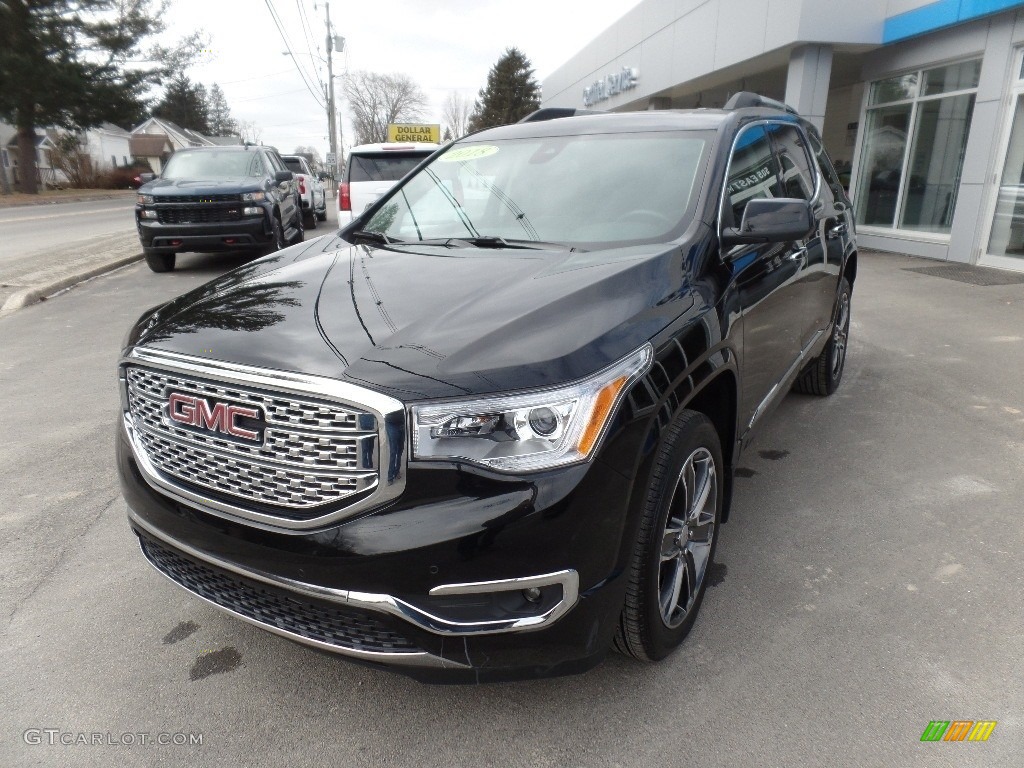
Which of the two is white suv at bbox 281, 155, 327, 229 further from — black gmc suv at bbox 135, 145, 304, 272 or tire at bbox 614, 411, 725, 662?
tire at bbox 614, 411, 725, 662

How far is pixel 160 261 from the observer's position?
11.1m

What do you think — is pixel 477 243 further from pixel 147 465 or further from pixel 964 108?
pixel 964 108

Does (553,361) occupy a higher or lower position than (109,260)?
higher

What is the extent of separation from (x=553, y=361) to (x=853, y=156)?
50.5 ft

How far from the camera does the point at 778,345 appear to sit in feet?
11.3

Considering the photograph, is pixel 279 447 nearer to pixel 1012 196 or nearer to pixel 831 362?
pixel 831 362

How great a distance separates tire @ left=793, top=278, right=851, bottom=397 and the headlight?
3500 millimetres

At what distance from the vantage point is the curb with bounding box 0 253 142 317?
842 centimetres

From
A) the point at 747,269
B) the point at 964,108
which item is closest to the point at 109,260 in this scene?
the point at 747,269

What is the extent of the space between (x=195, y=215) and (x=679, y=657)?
1005 centimetres

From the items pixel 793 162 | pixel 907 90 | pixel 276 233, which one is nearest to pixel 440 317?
pixel 793 162

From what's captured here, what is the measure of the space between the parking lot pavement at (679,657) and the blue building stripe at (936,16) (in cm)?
909

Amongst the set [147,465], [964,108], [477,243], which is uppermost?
[964,108]

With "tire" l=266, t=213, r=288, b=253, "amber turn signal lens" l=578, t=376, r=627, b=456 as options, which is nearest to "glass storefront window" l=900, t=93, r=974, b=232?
"tire" l=266, t=213, r=288, b=253
